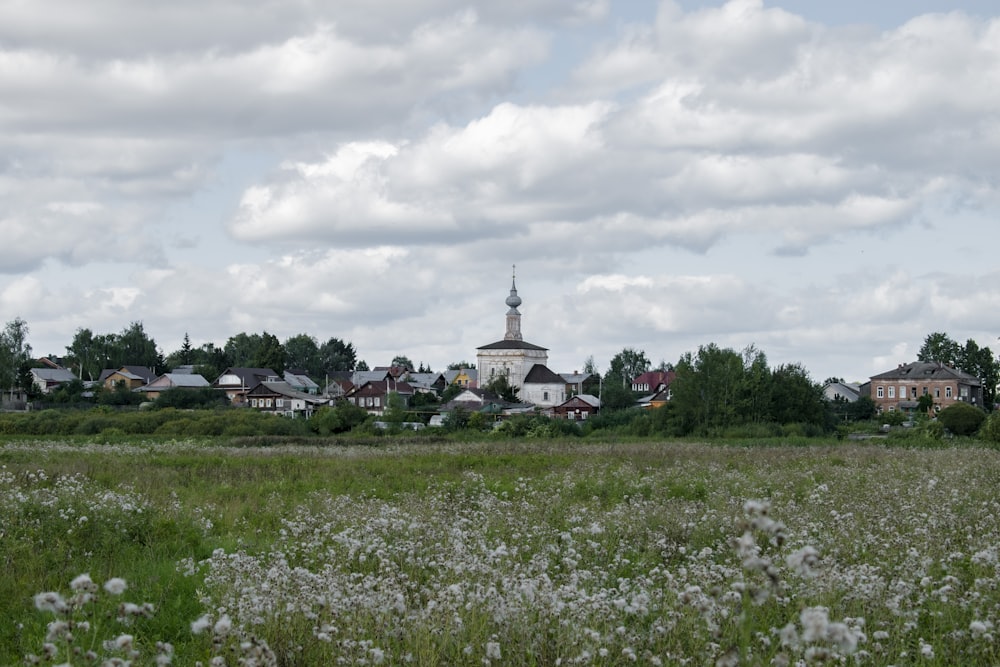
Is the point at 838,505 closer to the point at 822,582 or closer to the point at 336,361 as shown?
the point at 822,582

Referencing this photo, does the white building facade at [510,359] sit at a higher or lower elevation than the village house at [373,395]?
higher

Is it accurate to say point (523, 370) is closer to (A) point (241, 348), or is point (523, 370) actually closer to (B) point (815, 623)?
(A) point (241, 348)

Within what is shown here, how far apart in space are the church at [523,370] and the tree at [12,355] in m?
51.0

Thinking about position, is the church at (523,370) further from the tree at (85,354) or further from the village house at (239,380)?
the tree at (85,354)

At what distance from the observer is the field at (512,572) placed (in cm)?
636

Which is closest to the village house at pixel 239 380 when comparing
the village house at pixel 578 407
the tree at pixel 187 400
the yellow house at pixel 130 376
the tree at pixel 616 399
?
the yellow house at pixel 130 376

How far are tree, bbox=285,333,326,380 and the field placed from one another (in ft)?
488

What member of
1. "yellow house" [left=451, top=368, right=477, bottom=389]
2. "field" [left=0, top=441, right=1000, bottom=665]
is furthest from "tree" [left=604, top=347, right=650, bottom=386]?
"field" [left=0, top=441, right=1000, bottom=665]

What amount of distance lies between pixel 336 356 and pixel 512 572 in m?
167

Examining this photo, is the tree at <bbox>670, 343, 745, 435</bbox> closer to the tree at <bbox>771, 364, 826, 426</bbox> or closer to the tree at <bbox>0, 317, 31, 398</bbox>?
the tree at <bbox>771, 364, 826, 426</bbox>

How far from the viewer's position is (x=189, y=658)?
27.2 ft

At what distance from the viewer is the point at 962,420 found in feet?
183

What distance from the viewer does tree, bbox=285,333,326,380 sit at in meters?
170

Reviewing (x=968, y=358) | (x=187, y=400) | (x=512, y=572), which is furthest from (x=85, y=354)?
(x=512, y=572)
